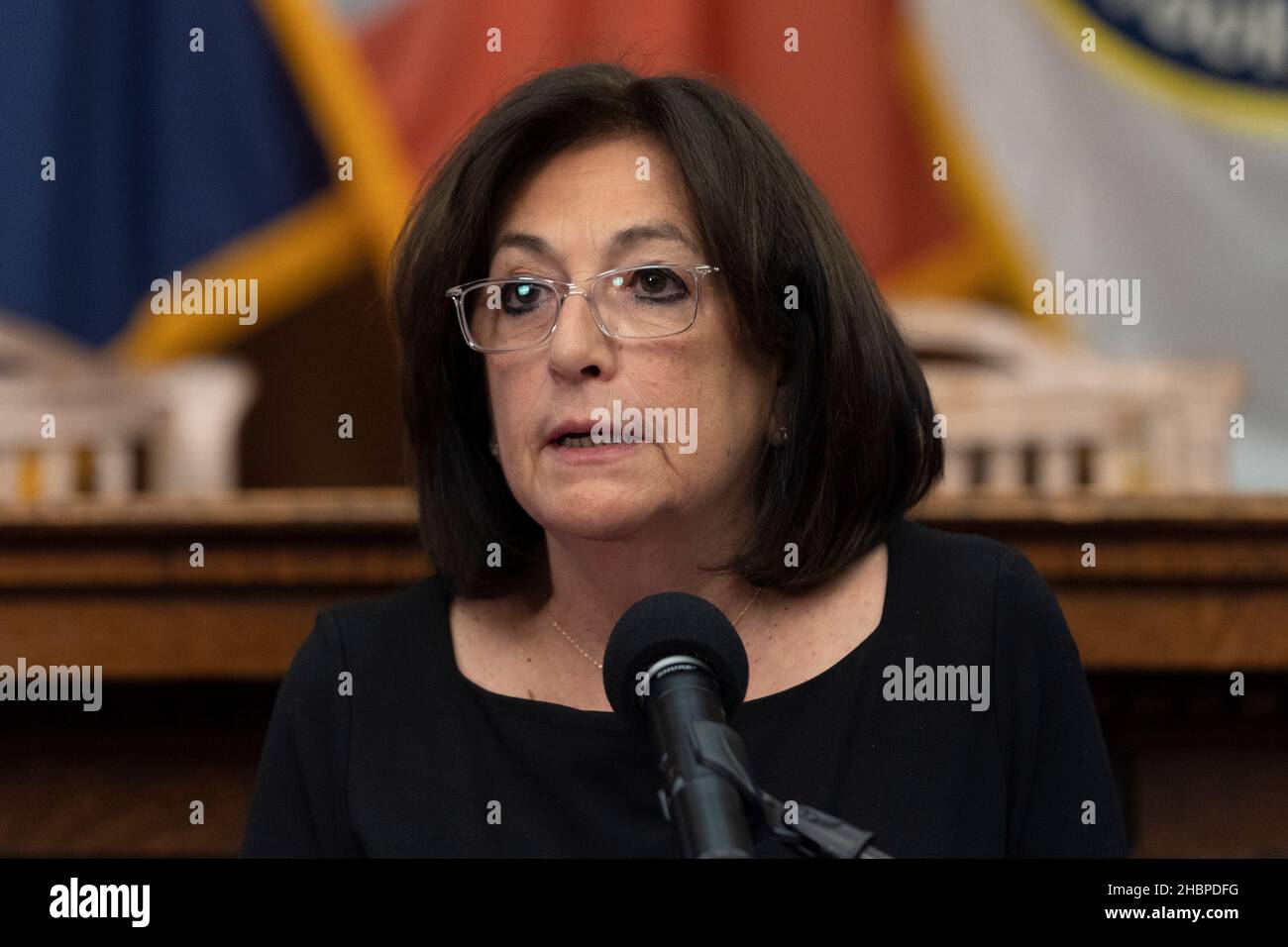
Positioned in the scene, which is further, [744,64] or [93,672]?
[744,64]

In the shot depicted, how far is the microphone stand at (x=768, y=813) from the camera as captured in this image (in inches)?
25.4

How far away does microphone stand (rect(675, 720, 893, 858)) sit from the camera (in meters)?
0.65

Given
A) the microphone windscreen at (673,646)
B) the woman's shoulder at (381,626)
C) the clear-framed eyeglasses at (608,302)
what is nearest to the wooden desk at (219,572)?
the woman's shoulder at (381,626)

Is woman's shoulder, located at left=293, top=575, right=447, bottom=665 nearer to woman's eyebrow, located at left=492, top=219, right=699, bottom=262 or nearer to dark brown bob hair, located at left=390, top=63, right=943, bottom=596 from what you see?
dark brown bob hair, located at left=390, top=63, right=943, bottom=596

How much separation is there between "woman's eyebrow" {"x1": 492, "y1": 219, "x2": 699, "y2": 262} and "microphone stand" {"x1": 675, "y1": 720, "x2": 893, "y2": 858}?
0.51 metres

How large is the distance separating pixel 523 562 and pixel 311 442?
135 centimetres

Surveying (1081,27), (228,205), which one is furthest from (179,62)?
(1081,27)

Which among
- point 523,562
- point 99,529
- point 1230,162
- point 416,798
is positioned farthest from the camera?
point 1230,162

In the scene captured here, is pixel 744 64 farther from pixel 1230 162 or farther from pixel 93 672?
pixel 93 672

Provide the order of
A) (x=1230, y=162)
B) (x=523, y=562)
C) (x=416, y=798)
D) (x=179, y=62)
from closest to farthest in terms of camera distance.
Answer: (x=416, y=798) < (x=523, y=562) < (x=1230, y=162) < (x=179, y=62)

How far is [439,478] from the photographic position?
4.24 ft
